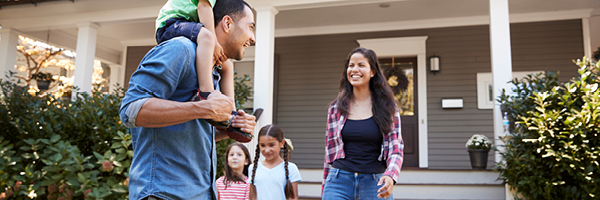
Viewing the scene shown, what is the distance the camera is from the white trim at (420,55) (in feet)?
23.1

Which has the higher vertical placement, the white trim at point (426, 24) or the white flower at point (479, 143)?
the white trim at point (426, 24)

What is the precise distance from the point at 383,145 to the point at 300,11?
4.97 metres

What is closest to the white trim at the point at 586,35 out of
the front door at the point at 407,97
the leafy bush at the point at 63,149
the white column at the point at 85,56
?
the front door at the point at 407,97

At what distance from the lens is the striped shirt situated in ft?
11.0

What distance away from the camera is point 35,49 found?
955 cm

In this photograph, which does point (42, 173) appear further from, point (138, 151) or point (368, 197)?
point (138, 151)

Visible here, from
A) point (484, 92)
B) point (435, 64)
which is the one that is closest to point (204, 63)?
point (435, 64)

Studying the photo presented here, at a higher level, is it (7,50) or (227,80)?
(7,50)

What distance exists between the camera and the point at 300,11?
6949 millimetres

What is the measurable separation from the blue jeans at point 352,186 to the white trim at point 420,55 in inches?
200

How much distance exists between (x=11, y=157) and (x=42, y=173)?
539mm

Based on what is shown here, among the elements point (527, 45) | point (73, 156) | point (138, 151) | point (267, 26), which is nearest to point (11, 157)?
point (73, 156)

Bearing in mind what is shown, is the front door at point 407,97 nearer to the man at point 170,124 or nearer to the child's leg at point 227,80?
the child's leg at point 227,80

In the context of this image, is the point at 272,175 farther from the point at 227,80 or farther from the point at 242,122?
the point at 242,122
